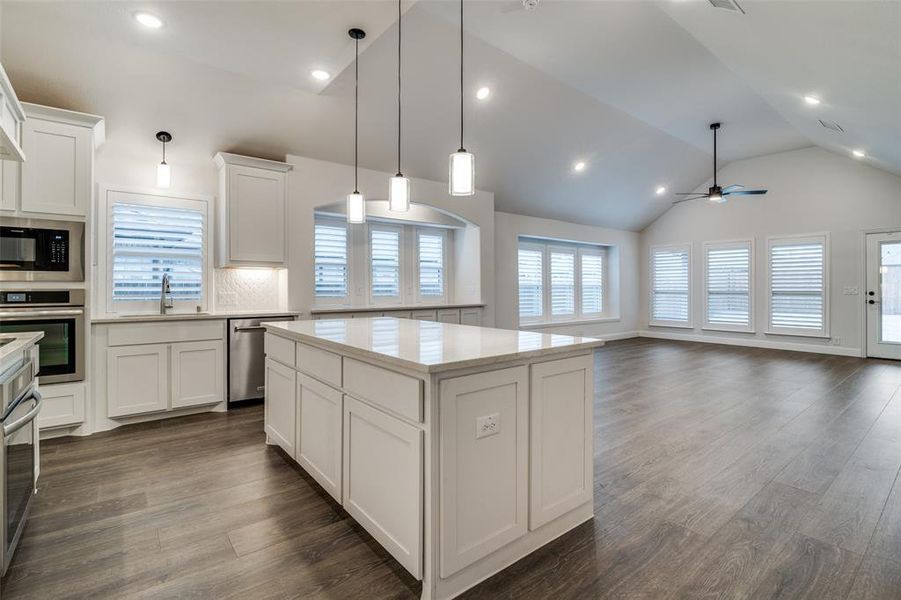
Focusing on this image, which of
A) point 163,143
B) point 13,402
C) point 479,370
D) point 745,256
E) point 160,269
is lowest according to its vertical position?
point 13,402

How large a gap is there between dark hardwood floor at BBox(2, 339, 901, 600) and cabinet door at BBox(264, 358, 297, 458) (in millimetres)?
169

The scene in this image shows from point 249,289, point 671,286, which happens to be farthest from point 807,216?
point 249,289

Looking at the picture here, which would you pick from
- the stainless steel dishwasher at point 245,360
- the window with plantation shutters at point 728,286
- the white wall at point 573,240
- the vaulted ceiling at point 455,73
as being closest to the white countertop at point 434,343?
the stainless steel dishwasher at point 245,360

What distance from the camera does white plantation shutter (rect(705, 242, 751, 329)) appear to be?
827 centimetres

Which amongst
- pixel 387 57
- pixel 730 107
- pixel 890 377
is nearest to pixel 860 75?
pixel 730 107

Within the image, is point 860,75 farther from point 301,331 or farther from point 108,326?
point 108,326

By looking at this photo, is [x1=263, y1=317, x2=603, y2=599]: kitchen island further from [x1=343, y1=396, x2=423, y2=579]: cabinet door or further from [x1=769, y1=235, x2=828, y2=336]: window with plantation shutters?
[x1=769, y1=235, x2=828, y2=336]: window with plantation shutters

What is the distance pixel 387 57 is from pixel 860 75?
3765 millimetres

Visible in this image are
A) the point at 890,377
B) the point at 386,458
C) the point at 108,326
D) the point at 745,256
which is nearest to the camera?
the point at 386,458

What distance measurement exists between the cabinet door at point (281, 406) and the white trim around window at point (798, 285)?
869 centimetres

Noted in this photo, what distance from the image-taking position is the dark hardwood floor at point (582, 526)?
5.74ft

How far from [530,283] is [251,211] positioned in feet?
17.3

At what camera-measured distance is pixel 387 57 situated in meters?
3.87

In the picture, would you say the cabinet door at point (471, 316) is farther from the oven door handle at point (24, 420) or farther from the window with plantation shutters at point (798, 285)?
the window with plantation shutters at point (798, 285)
